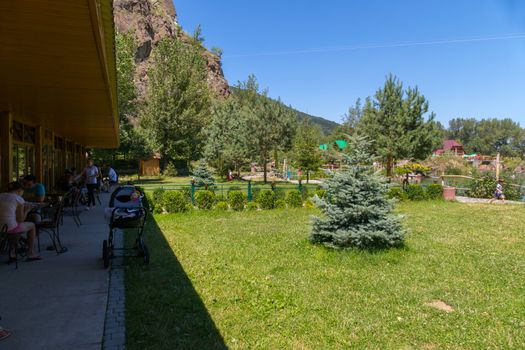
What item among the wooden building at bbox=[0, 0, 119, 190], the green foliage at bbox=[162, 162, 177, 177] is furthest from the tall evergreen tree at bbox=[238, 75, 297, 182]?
the wooden building at bbox=[0, 0, 119, 190]

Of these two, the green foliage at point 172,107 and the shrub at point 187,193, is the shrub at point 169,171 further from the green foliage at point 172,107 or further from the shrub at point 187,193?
the shrub at point 187,193

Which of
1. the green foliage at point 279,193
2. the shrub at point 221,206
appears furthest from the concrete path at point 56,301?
the green foliage at point 279,193

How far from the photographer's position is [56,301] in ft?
14.8

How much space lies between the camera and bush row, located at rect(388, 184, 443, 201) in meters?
17.0

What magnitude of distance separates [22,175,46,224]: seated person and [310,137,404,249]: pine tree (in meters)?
5.35

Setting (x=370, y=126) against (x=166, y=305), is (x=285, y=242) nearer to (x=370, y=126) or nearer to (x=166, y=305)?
(x=166, y=305)

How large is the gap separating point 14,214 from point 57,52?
3160mm

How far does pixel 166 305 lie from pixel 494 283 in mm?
4646

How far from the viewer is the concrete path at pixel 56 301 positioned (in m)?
3.60

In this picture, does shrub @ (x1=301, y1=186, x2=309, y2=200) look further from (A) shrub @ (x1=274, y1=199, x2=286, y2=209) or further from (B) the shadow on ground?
(B) the shadow on ground

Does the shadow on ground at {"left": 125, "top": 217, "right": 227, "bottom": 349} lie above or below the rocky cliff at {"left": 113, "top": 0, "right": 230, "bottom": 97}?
below

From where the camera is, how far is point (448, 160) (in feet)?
137

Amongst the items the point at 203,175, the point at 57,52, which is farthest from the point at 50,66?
the point at 203,175

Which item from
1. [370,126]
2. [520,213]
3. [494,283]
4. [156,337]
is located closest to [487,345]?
[494,283]
